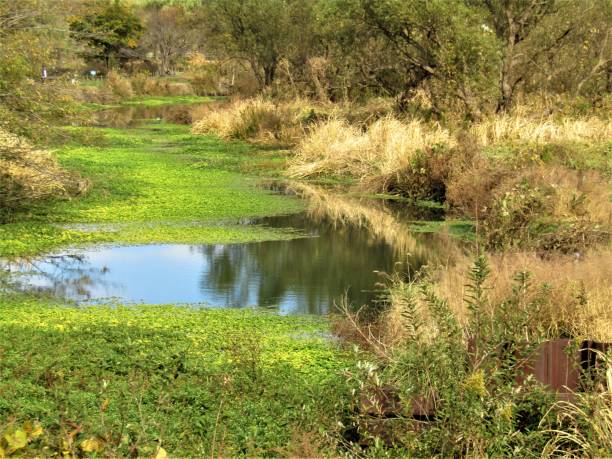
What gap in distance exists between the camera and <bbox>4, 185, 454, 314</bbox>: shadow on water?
1051 cm

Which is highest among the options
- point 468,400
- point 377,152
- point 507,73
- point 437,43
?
point 437,43

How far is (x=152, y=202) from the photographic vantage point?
16578 mm

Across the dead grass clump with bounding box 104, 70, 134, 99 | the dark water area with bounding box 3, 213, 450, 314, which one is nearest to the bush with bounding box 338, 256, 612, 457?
the dark water area with bounding box 3, 213, 450, 314

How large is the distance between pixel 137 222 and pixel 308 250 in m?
3.20

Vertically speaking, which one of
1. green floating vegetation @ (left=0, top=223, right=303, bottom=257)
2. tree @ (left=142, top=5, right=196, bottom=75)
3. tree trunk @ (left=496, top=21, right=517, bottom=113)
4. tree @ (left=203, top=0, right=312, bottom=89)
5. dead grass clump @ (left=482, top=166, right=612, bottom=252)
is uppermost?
tree @ (left=142, top=5, right=196, bottom=75)

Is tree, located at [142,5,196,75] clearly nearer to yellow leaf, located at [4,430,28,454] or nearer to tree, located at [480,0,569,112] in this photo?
tree, located at [480,0,569,112]

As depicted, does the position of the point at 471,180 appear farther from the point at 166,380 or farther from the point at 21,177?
the point at 166,380

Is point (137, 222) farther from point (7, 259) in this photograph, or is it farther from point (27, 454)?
point (27, 454)

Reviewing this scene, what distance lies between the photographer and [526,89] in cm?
2462

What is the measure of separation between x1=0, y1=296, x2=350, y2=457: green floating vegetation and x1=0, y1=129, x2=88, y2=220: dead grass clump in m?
5.02

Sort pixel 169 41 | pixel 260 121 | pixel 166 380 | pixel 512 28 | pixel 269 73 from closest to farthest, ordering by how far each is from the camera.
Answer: pixel 166 380
pixel 512 28
pixel 260 121
pixel 269 73
pixel 169 41

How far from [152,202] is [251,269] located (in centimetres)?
520

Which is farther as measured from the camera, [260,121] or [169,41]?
[169,41]

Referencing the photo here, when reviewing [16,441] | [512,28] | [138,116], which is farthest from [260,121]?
[16,441]
